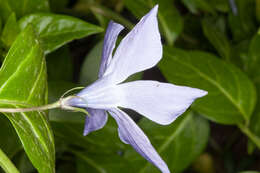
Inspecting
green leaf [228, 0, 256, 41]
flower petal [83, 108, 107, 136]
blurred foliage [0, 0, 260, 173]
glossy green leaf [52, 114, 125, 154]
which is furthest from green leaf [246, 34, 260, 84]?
flower petal [83, 108, 107, 136]

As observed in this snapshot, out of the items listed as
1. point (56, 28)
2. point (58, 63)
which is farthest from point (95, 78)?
point (56, 28)

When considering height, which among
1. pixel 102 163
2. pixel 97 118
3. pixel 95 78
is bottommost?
pixel 102 163

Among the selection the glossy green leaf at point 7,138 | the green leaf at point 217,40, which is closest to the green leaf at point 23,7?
the glossy green leaf at point 7,138

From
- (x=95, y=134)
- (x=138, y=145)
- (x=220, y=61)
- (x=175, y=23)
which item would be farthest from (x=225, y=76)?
(x=138, y=145)

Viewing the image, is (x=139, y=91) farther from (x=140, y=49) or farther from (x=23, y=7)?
(x=23, y=7)

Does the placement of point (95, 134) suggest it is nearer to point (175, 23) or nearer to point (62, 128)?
point (62, 128)
